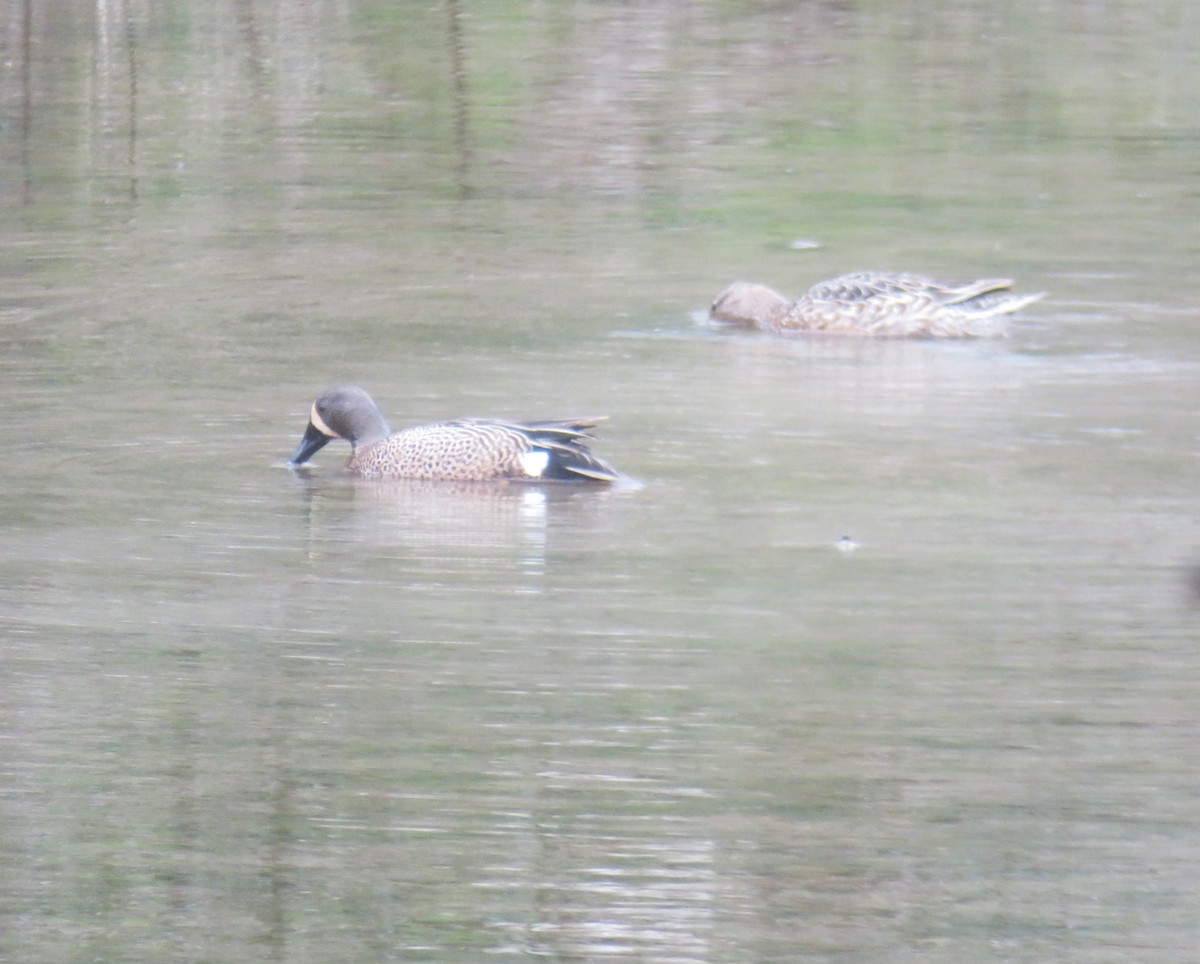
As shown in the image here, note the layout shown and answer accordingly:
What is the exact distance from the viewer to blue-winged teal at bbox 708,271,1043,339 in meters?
12.7

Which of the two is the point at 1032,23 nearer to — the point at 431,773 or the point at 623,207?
the point at 623,207

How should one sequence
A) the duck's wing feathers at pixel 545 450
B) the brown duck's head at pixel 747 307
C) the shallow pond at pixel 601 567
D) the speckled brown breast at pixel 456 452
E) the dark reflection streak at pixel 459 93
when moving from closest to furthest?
the shallow pond at pixel 601 567 → the duck's wing feathers at pixel 545 450 → the speckled brown breast at pixel 456 452 → the brown duck's head at pixel 747 307 → the dark reflection streak at pixel 459 93

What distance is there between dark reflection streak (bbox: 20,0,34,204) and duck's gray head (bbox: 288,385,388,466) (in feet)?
24.8

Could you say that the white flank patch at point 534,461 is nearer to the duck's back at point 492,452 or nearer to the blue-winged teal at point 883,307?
the duck's back at point 492,452

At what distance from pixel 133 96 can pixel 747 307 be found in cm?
916

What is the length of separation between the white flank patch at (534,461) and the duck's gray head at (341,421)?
0.64 metres

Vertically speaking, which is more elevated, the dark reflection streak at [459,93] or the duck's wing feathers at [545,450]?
the dark reflection streak at [459,93]

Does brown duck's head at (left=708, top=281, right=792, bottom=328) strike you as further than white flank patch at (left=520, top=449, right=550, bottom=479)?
Yes

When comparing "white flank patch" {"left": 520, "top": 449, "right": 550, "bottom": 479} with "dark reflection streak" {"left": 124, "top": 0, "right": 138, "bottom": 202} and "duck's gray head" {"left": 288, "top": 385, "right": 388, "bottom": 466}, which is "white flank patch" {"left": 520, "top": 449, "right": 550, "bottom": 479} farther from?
"dark reflection streak" {"left": 124, "top": 0, "right": 138, "bottom": 202}

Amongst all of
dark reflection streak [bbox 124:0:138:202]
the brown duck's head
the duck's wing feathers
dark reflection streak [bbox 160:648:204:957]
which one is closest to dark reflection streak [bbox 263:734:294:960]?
dark reflection streak [bbox 160:648:204:957]

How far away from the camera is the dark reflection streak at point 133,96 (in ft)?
57.6

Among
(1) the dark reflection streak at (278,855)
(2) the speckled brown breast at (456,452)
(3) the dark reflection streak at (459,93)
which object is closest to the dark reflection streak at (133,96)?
(3) the dark reflection streak at (459,93)

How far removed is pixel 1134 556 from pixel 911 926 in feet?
10.6

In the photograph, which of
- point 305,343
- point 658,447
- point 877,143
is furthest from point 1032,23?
point 658,447
